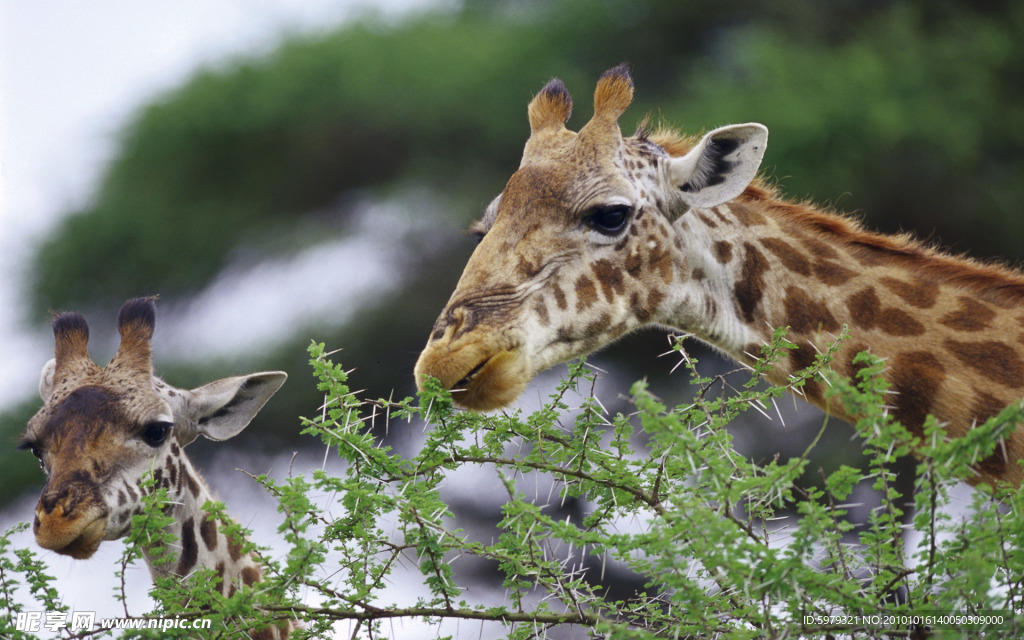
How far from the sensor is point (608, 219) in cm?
395

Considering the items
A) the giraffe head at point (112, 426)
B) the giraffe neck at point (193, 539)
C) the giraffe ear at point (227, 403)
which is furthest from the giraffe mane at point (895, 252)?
the giraffe neck at point (193, 539)

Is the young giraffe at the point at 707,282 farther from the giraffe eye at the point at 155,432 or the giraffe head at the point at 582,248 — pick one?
the giraffe eye at the point at 155,432

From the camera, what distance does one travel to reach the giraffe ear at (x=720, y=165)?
396 centimetres

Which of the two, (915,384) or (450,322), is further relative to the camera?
(915,384)

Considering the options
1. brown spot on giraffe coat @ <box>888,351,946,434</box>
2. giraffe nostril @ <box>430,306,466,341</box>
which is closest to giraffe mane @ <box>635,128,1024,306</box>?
brown spot on giraffe coat @ <box>888,351,946,434</box>

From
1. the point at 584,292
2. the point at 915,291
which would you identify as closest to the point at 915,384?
the point at 915,291

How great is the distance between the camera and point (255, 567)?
15.1 feet

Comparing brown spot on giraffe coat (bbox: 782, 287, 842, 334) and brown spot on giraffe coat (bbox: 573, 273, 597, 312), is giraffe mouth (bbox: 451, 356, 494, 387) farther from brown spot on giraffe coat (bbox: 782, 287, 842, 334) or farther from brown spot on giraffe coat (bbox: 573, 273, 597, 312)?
brown spot on giraffe coat (bbox: 782, 287, 842, 334)

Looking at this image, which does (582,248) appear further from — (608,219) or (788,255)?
(788,255)

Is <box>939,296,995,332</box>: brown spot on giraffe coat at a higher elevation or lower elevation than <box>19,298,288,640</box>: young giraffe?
lower

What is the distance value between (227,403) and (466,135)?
27.3ft

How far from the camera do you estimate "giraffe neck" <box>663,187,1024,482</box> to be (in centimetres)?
379

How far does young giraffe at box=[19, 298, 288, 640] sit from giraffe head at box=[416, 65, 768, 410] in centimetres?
124

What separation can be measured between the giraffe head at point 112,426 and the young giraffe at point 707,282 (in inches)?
50.0
